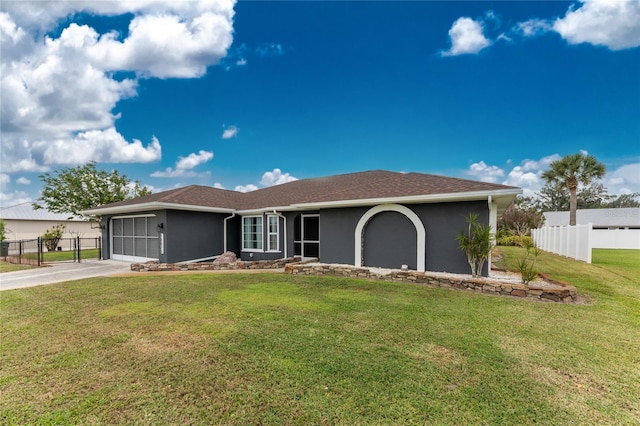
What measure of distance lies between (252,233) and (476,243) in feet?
34.6

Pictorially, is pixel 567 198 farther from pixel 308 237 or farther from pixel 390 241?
pixel 390 241

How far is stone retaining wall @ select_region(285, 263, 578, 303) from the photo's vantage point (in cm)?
699

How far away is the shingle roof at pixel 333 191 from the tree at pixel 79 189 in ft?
39.9

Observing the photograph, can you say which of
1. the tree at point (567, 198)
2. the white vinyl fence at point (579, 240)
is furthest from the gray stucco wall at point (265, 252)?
the tree at point (567, 198)

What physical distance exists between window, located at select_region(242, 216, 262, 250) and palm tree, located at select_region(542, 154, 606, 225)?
91.2ft

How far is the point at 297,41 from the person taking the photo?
15414 millimetres

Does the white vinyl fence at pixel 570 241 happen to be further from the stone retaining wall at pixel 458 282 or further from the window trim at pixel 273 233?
the window trim at pixel 273 233

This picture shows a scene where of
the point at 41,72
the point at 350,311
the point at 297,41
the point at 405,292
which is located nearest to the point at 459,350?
the point at 350,311

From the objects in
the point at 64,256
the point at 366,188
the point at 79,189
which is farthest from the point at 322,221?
the point at 79,189

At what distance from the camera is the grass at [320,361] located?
117 inches

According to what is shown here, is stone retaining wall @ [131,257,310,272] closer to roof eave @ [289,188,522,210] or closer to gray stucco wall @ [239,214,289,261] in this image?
gray stucco wall @ [239,214,289,261]

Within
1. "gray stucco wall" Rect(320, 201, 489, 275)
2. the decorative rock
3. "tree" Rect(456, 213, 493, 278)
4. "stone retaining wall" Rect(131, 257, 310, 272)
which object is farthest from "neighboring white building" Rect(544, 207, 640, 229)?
the decorative rock

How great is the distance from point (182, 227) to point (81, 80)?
8020mm

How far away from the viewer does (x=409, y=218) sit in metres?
9.99
